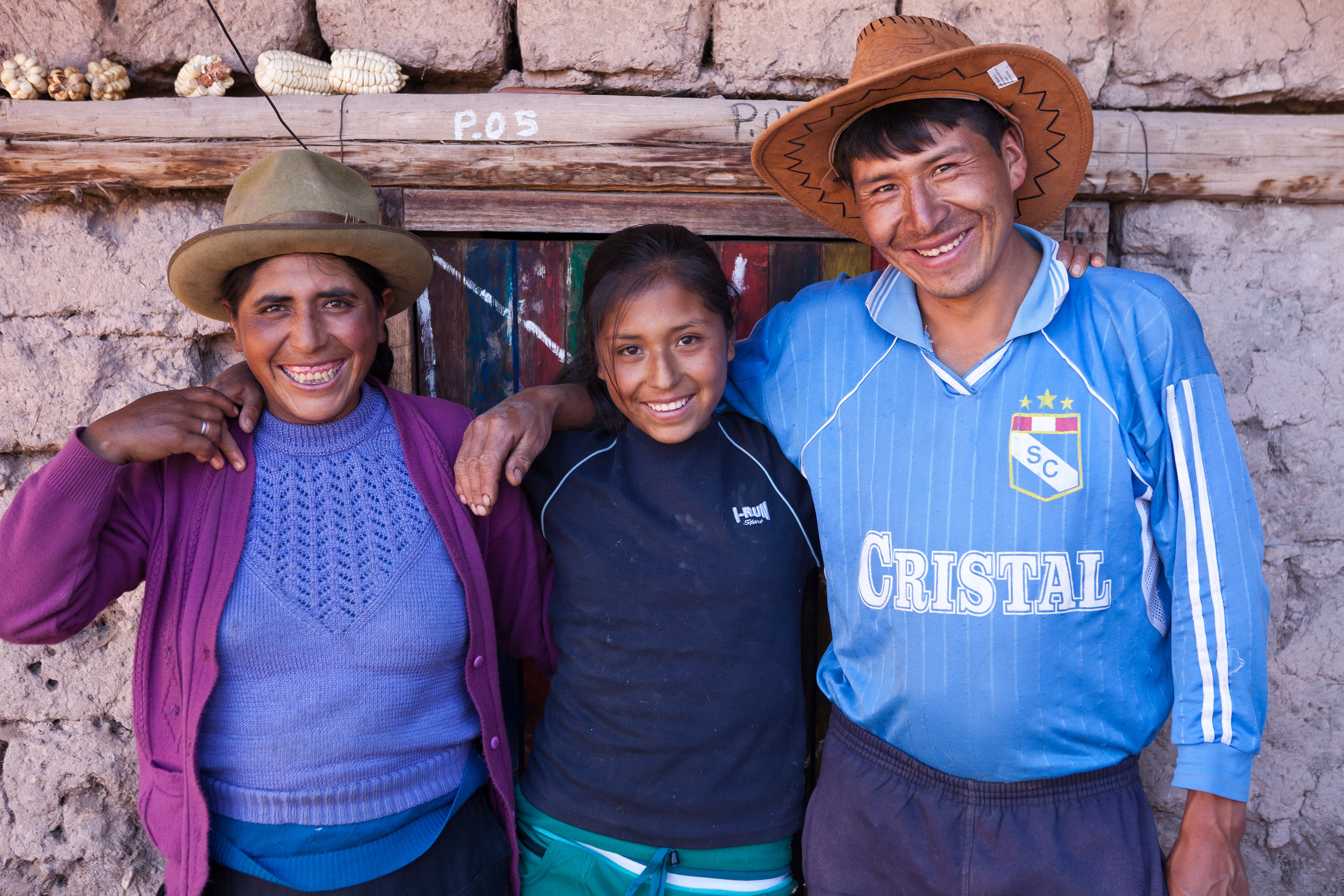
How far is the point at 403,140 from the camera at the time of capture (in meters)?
2.05

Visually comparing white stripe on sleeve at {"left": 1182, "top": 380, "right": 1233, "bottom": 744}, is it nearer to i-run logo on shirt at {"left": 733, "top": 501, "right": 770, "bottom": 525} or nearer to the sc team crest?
the sc team crest

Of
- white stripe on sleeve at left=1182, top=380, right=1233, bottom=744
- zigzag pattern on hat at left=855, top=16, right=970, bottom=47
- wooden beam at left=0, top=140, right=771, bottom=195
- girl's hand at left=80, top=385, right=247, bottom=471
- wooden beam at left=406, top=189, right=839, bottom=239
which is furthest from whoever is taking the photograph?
wooden beam at left=406, top=189, right=839, bottom=239

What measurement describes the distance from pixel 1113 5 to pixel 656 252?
1399 millimetres

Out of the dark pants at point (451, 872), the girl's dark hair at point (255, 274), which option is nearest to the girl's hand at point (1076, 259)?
the girl's dark hair at point (255, 274)

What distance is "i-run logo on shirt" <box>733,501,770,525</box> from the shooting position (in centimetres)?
178

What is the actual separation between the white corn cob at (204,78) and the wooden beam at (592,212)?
0.49 m

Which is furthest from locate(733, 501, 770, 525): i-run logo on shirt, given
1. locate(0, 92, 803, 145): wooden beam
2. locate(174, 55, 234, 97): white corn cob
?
locate(174, 55, 234, 97): white corn cob

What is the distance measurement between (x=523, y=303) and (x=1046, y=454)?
53.1 inches

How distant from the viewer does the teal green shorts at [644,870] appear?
1724 mm

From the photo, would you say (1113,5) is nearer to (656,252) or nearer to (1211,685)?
(656,252)

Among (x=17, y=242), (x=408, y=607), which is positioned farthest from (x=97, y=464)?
(x=17, y=242)

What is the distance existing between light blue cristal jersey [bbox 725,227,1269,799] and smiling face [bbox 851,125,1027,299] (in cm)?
11

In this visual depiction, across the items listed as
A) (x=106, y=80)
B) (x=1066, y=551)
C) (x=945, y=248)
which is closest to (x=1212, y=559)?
(x=1066, y=551)

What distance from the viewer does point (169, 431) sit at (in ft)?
5.19
